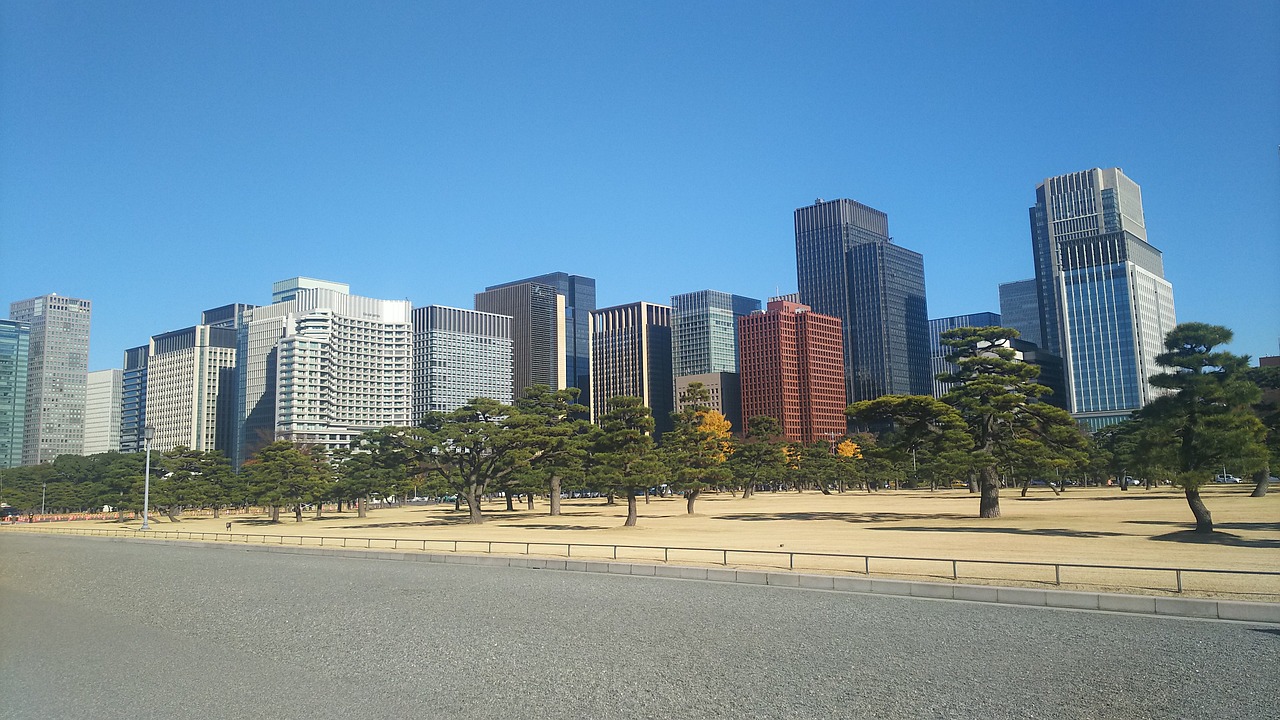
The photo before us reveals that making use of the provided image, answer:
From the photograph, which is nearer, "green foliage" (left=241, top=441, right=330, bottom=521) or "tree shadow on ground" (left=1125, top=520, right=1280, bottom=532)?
"tree shadow on ground" (left=1125, top=520, right=1280, bottom=532)

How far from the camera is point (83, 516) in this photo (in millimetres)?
100438

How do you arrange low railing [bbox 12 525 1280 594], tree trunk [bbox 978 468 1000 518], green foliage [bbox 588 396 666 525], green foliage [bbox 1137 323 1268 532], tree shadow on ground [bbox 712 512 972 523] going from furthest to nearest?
tree shadow on ground [bbox 712 512 972 523]
green foliage [bbox 588 396 666 525]
tree trunk [bbox 978 468 1000 518]
green foliage [bbox 1137 323 1268 532]
low railing [bbox 12 525 1280 594]

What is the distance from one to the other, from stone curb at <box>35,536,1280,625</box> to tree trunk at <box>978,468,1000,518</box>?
3078 cm

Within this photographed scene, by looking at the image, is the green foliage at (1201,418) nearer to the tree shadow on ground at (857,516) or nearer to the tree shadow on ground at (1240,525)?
the tree shadow on ground at (1240,525)

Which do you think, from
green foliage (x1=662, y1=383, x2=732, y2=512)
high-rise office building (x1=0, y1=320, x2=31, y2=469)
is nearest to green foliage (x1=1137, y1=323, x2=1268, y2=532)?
green foliage (x1=662, y1=383, x2=732, y2=512)

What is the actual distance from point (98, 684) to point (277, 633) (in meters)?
4.02

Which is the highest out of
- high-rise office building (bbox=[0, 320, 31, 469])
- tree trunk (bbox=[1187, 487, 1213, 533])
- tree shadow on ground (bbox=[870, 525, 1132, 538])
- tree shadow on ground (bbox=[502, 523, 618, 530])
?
high-rise office building (bbox=[0, 320, 31, 469])

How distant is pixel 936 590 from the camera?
1903cm

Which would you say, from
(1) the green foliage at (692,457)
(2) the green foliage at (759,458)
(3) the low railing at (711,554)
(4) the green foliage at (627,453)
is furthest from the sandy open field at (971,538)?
(2) the green foliage at (759,458)

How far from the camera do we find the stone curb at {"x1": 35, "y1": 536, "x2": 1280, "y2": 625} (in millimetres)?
15648

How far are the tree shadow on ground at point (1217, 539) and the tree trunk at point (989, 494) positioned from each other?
14.1 metres

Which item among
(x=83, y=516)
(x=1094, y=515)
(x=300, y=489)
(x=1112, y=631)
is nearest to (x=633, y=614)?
(x=1112, y=631)

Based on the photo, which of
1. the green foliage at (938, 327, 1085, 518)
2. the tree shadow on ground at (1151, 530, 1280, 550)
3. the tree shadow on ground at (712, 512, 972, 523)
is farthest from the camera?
the tree shadow on ground at (712, 512, 972, 523)

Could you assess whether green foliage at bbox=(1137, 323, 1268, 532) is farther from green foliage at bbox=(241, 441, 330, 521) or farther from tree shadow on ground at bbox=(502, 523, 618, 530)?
green foliage at bbox=(241, 441, 330, 521)
